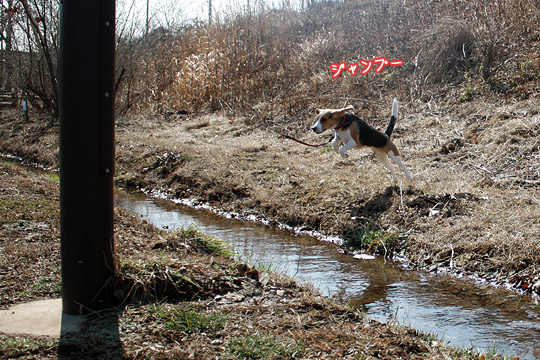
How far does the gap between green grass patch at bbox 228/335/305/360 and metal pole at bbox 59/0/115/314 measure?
3.58 feet

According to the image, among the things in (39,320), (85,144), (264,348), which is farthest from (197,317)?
(85,144)

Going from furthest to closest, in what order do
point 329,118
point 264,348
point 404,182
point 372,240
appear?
point 404,182
point 329,118
point 372,240
point 264,348

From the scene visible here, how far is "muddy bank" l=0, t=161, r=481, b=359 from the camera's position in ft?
A: 10.8

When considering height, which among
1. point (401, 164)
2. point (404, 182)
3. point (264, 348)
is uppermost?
point (401, 164)

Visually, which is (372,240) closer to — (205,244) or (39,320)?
(205,244)

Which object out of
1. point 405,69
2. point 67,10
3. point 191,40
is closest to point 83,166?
point 67,10

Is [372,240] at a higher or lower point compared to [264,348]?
lower

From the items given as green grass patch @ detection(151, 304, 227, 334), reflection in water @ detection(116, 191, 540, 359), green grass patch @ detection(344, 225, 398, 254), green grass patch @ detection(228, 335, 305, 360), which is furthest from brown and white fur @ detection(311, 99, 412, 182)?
green grass patch @ detection(228, 335, 305, 360)

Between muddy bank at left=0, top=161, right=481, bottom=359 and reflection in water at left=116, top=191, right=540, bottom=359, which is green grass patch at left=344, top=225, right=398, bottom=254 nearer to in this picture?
reflection in water at left=116, top=191, right=540, bottom=359

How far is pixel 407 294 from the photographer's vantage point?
18.9 feet

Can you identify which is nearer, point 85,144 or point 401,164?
point 85,144

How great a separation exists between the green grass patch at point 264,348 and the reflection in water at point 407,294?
1.65m

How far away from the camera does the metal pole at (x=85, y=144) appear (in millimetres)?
3520

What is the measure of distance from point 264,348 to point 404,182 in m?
6.02
